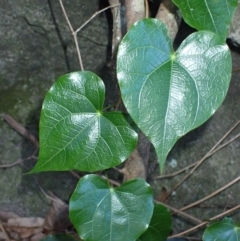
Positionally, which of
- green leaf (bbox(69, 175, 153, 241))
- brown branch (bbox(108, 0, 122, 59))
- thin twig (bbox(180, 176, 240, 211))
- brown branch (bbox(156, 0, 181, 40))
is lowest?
thin twig (bbox(180, 176, 240, 211))

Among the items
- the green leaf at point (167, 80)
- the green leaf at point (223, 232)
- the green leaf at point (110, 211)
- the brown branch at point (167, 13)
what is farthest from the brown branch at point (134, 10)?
the green leaf at point (223, 232)

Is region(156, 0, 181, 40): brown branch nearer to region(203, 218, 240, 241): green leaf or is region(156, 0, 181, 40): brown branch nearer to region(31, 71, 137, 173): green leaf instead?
region(31, 71, 137, 173): green leaf

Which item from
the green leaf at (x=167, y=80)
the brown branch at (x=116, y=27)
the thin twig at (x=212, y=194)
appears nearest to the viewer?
the green leaf at (x=167, y=80)

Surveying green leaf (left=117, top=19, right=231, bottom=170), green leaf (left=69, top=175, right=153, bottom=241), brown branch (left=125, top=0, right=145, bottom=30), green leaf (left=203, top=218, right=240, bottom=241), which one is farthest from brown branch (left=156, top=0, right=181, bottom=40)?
green leaf (left=203, top=218, right=240, bottom=241)

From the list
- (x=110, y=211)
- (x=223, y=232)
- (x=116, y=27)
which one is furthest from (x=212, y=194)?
(x=116, y=27)

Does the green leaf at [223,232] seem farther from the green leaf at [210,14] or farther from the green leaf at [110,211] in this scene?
the green leaf at [210,14]

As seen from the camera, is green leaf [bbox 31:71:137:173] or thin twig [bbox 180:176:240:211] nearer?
green leaf [bbox 31:71:137:173]
